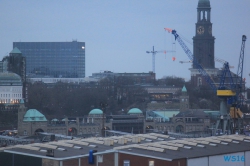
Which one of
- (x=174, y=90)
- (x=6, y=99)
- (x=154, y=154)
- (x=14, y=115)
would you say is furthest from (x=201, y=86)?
(x=154, y=154)

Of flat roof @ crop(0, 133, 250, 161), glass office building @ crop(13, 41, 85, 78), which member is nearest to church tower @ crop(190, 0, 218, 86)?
glass office building @ crop(13, 41, 85, 78)

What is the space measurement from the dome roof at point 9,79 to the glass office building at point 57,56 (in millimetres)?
77442

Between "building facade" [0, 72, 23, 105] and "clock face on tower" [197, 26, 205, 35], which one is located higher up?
"clock face on tower" [197, 26, 205, 35]

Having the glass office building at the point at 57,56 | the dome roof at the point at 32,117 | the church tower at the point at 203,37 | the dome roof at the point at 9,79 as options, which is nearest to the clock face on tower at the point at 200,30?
the church tower at the point at 203,37

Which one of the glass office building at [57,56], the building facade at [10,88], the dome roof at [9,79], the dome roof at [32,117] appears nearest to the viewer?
the dome roof at [32,117]

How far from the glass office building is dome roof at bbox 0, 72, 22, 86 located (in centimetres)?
7744

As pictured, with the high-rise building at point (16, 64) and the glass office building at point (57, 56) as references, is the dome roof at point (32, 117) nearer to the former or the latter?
the high-rise building at point (16, 64)

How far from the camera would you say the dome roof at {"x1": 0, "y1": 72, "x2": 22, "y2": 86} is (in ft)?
387

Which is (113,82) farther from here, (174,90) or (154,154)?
(154,154)

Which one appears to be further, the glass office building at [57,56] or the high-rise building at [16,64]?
the glass office building at [57,56]

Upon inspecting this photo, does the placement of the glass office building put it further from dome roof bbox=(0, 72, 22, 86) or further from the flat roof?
the flat roof

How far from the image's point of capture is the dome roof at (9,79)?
118 metres

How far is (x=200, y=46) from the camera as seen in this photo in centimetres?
16488

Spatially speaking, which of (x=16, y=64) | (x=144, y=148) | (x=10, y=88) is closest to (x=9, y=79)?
(x=10, y=88)
